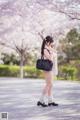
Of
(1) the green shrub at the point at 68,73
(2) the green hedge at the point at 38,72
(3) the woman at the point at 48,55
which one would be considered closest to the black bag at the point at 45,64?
(3) the woman at the point at 48,55

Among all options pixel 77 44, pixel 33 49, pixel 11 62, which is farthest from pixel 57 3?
pixel 11 62

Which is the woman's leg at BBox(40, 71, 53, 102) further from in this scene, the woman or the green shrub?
the green shrub

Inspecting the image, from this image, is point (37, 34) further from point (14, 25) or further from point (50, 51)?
point (50, 51)

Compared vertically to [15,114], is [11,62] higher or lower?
higher

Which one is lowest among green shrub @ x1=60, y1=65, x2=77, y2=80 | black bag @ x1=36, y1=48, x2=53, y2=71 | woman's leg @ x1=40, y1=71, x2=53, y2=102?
woman's leg @ x1=40, y1=71, x2=53, y2=102

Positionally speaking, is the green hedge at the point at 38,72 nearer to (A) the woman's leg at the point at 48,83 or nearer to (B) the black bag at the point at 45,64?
(A) the woman's leg at the point at 48,83

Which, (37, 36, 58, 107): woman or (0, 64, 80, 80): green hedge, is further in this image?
(0, 64, 80, 80): green hedge

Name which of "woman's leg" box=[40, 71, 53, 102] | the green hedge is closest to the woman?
"woman's leg" box=[40, 71, 53, 102]

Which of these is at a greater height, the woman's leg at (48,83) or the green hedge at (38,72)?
the green hedge at (38,72)

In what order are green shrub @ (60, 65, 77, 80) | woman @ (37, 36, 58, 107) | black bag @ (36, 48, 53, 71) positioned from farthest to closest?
green shrub @ (60, 65, 77, 80), woman @ (37, 36, 58, 107), black bag @ (36, 48, 53, 71)

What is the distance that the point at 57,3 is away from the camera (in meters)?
15.8

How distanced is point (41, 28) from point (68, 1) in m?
15.5

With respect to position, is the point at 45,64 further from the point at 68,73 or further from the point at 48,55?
the point at 68,73

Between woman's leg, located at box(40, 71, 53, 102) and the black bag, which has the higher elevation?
the black bag
